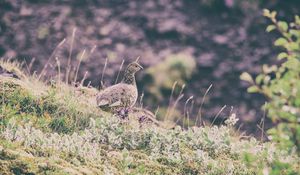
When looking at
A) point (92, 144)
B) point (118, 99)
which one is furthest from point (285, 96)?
point (118, 99)

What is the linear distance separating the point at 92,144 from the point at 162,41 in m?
7.31

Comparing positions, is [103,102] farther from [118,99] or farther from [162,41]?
[162,41]

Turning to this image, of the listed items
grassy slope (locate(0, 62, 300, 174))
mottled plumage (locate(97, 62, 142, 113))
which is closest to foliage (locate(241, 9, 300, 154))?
grassy slope (locate(0, 62, 300, 174))

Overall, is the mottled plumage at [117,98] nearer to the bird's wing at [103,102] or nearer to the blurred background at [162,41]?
the bird's wing at [103,102]

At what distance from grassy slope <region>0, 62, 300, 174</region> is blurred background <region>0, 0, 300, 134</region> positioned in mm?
4263

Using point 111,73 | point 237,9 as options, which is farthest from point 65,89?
point 237,9

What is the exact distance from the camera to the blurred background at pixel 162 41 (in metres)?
10.7

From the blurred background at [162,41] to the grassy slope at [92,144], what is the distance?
14.0 feet

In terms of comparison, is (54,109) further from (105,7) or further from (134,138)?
(105,7)

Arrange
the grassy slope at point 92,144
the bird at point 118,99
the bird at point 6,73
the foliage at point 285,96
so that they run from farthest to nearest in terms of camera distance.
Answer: the bird at point 6,73 < the bird at point 118,99 < the grassy slope at point 92,144 < the foliage at point 285,96

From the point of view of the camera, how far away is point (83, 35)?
39.4ft

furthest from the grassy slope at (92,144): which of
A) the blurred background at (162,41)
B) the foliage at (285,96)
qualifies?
the blurred background at (162,41)

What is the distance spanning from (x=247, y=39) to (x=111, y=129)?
7393mm

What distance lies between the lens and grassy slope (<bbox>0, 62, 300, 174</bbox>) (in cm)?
450
